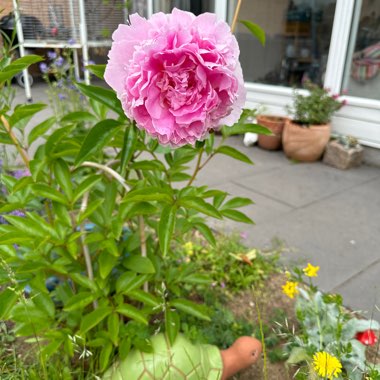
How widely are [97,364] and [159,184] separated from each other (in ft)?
2.38

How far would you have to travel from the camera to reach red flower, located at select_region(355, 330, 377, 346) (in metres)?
1.55

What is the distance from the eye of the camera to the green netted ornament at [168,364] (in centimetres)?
126

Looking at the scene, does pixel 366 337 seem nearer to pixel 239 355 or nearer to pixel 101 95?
pixel 239 355

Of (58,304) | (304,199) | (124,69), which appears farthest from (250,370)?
(304,199)

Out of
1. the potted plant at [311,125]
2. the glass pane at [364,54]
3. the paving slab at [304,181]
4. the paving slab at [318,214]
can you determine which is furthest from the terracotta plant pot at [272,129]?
the glass pane at [364,54]

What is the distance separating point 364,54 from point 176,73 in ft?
14.1

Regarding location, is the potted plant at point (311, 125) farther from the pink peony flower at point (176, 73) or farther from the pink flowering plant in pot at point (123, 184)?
the pink peony flower at point (176, 73)

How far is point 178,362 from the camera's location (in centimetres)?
128

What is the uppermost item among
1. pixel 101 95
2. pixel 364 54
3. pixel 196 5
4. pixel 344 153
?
pixel 196 5

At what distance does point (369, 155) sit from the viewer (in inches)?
171

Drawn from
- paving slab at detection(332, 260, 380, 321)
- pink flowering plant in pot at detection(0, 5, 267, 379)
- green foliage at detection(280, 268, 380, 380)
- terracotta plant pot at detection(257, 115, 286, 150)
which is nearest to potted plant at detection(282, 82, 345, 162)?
terracotta plant pot at detection(257, 115, 286, 150)

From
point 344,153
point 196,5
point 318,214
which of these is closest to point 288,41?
point 196,5

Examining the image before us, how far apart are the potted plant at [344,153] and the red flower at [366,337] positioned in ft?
9.36

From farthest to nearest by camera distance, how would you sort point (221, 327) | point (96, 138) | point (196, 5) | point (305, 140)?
point (196, 5) → point (305, 140) → point (221, 327) → point (96, 138)
